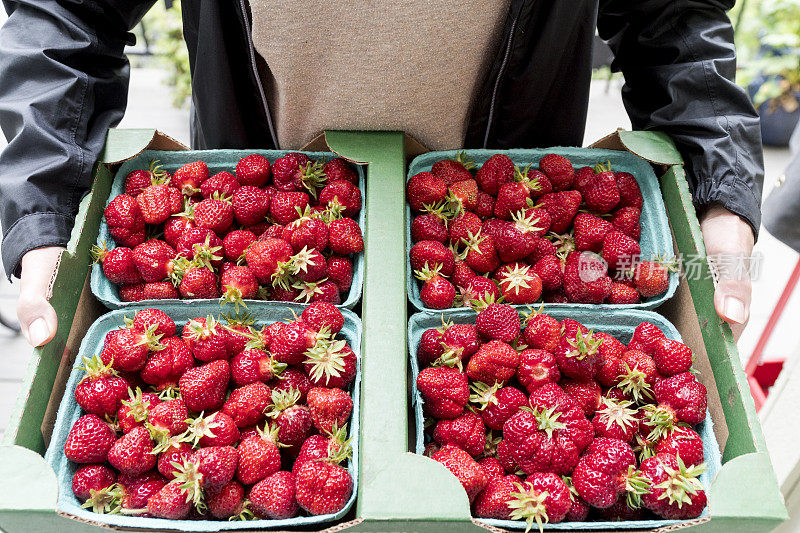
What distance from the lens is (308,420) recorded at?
1.26 metres

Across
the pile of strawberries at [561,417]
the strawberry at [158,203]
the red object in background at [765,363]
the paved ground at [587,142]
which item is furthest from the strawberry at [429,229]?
the red object in background at [765,363]

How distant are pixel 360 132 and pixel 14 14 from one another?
85 cm

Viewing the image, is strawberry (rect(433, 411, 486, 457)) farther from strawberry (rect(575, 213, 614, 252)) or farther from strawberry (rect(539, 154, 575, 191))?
strawberry (rect(539, 154, 575, 191))

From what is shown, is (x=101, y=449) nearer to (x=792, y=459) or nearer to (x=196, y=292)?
(x=196, y=292)

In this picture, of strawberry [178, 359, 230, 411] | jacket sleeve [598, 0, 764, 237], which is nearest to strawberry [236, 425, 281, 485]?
strawberry [178, 359, 230, 411]

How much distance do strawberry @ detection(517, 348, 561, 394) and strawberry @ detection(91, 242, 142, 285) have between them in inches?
34.3

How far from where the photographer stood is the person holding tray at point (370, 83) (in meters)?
1.43

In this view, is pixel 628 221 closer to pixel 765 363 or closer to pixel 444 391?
pixel 444 391

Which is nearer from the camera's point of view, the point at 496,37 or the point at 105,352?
the point at 105,352

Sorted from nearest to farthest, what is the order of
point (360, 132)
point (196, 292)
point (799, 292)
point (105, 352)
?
point (105, 352), point (196, 292), point (360, 132), point (799, 292)

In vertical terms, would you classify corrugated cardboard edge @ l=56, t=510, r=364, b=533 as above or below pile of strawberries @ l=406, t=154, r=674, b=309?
below

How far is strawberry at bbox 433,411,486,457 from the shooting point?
126 centimetres

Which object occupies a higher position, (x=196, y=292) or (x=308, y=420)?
(x=196, y=292)

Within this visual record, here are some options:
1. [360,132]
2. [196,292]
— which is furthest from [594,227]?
[196,292]
